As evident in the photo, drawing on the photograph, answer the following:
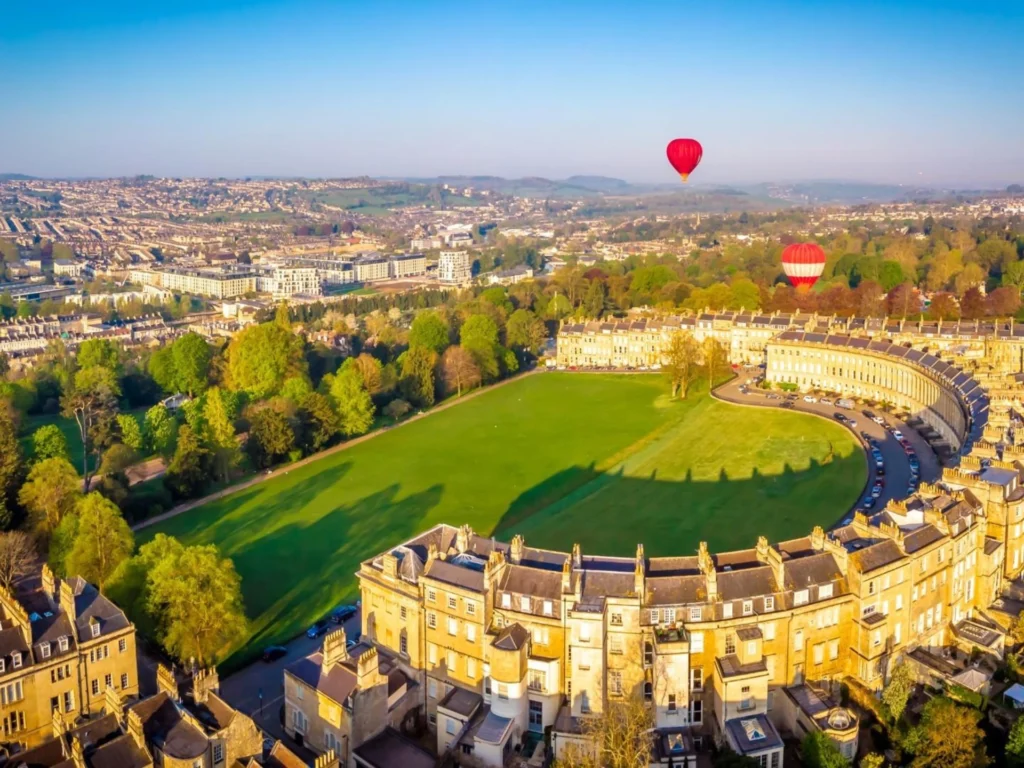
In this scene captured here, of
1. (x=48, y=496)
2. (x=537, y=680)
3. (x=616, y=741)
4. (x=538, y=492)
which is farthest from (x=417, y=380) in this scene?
(x=616, y=741)

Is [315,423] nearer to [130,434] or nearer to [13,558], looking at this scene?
[130,434]

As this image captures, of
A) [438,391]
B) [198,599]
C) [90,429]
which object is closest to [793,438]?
[438,391]

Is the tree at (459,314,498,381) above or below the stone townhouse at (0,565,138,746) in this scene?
above

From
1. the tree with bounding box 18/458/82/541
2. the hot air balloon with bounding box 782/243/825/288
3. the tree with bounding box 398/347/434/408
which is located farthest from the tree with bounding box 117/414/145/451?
the hot air balloon with bounding box 782/243/825/288

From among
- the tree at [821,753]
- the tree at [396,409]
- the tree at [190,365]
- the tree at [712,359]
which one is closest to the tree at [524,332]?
the tree at [712,359]

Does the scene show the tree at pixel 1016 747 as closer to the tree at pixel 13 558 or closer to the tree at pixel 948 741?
the tree at pixel 948 741

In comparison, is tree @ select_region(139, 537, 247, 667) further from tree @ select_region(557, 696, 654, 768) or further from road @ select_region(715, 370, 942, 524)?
road @ select_region(715, 370, 942, 524)
